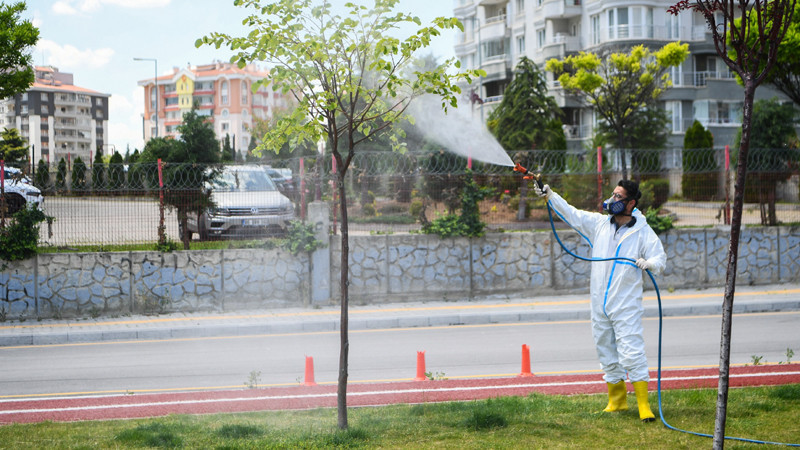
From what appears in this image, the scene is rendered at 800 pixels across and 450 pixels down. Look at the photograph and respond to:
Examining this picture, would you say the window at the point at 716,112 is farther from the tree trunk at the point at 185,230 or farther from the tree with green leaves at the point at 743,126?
the tree with green leaves at the point at 743,126

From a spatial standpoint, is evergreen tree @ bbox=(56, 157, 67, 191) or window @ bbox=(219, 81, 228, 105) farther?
window @ bbox=(219, 81, 228, 105)

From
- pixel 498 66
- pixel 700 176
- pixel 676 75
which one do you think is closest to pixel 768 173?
pixel 700 176

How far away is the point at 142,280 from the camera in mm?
14422

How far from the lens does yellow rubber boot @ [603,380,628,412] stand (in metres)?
6.74

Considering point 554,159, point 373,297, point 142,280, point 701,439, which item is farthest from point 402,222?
point 701,439

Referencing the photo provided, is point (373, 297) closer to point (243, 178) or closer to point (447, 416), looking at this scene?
point (243, 178)

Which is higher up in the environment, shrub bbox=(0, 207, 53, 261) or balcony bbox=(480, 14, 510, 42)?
balcony bbox=(480, 14, 510, 42)

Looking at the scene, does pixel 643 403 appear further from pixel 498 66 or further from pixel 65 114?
pixel 65 114

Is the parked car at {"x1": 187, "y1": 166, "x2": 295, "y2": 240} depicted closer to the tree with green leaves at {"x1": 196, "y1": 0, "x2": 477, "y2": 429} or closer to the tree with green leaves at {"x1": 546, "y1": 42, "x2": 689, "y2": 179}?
the tree with green leaves at {"x1": 196, "y1": 0, "x2": 477, "y2": 429}

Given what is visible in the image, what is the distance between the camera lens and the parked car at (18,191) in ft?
45.9

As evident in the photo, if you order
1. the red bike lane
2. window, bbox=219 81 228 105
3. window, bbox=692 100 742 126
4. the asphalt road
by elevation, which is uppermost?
window, bbox=219 81 228 105

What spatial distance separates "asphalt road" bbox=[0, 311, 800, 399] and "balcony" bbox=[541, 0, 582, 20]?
38.2m

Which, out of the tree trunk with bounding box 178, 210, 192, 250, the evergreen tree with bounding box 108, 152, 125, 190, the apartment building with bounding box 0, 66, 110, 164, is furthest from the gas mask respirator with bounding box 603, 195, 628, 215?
the apartment building with bounding box 0, 66, 110, 164

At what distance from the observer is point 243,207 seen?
595 inches
